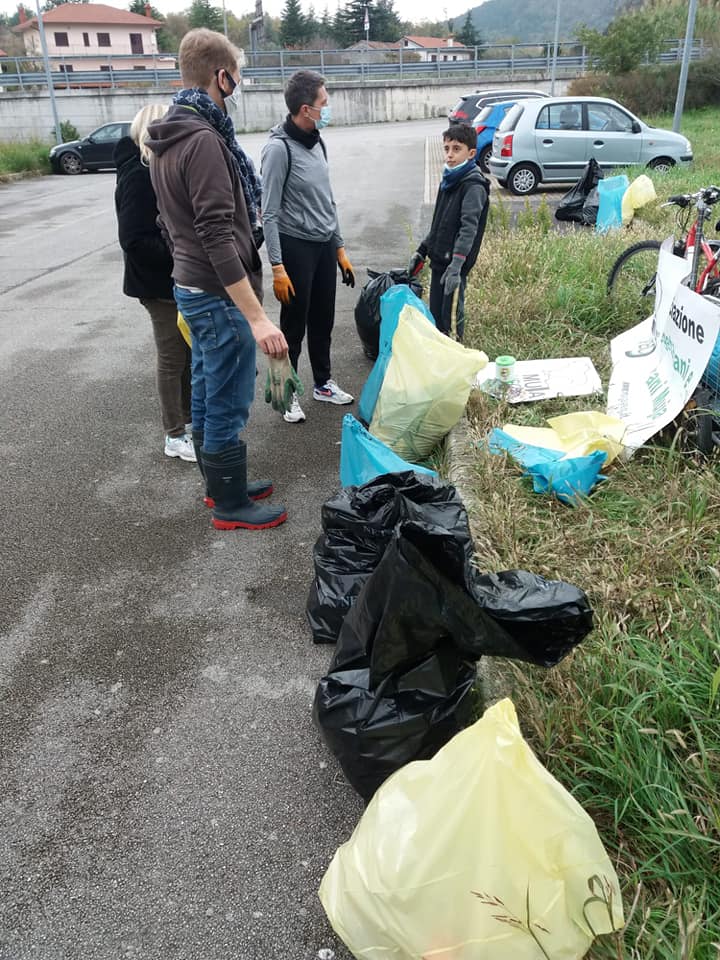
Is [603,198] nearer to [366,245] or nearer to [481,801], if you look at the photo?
[366,245]

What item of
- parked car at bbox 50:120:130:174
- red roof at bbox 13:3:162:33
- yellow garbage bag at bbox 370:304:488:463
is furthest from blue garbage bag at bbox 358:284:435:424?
red roof at bbox 13:3:162:33

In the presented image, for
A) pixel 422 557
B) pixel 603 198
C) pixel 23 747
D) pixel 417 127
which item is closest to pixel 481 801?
pixel 422 557

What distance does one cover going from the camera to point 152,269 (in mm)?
3854

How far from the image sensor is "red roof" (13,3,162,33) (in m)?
74.2

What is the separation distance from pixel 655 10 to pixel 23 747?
4059 centimetres

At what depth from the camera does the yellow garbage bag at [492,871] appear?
1.53 m

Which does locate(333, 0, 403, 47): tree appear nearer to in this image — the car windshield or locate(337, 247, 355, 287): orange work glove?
the car windshield

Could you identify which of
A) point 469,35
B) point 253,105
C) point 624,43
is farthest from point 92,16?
point 624,43

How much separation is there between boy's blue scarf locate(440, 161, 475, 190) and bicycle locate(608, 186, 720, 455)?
1408 mm

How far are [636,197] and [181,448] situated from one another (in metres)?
6.89

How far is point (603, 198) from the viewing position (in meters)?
9.40

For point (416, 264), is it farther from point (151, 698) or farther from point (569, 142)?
point (569, 142)

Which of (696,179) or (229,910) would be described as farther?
(696,179)

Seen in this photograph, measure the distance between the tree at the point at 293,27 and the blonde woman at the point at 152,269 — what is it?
84.5 m
